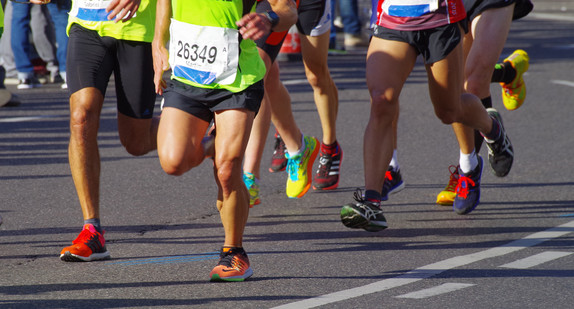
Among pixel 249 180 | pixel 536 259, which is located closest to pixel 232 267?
pixel 536 259

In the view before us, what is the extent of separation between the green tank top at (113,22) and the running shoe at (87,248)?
1.05 m

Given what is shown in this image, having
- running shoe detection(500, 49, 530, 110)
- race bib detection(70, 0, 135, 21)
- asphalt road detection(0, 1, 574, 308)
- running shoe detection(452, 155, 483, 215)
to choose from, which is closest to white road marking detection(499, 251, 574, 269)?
asphalt road detection(0, 1, 574, 308)

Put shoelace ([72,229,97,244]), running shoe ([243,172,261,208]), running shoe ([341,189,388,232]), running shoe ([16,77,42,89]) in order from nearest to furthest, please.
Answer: shoelace ([72,229,97,244]) < running shoe ([341,189,388,232]) < running shoe ([243,172,261,208]) < running shoe ([16,77,42,89])

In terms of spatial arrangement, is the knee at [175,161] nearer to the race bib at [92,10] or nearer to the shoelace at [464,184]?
the race bib at [92,10]

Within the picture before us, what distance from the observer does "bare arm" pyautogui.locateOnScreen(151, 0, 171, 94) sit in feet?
17.1

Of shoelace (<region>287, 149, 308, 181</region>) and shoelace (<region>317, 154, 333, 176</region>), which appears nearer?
shoelace (<region>287, 149, 308, 181</region>)

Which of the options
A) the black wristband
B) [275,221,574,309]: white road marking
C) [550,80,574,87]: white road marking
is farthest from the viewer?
[550,80,574,87]: white road marking

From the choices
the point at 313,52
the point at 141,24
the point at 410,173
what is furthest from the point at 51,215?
the point at 410,173

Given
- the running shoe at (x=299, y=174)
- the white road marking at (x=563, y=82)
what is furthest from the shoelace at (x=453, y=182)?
the white road marking at (x=563, y=82)

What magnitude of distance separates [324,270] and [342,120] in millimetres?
5541

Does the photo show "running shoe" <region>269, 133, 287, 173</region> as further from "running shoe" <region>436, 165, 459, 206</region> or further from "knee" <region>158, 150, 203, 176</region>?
"knee" <region>158, 150, 203, 176</region>

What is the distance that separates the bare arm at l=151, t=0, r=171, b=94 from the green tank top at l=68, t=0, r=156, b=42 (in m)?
0.32

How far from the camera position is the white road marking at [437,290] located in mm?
4785

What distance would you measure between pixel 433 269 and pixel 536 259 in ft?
1.99
